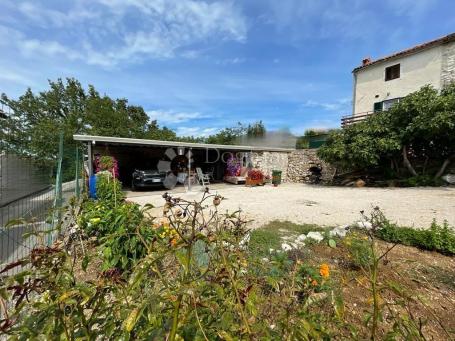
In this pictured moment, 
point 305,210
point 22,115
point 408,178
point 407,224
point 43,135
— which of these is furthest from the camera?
point 22,115

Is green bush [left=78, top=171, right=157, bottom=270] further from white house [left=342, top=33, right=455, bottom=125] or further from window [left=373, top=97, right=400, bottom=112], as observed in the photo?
window [left=373, top=97, right=400, bottom=112]

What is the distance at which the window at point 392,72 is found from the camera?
16.6m

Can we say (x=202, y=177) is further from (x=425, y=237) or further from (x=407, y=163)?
(x=425, y=237)

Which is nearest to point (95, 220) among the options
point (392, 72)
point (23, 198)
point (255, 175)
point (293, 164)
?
point (23, 198)

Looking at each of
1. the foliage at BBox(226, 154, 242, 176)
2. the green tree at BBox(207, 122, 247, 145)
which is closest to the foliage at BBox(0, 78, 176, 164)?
the green tree at BBox(207, 122, 247, 145)

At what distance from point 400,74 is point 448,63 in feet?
8.01

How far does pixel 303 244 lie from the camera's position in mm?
3891

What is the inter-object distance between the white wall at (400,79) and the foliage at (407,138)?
172 inches

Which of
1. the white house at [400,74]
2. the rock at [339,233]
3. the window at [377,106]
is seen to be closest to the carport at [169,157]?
the window at [377,106]

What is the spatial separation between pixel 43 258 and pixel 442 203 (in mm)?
9763

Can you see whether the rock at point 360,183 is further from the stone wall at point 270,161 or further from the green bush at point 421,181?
the stone wall at point 270,161

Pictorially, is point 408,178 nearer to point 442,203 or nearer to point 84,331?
point 442,203

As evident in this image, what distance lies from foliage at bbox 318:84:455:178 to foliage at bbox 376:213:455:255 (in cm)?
877

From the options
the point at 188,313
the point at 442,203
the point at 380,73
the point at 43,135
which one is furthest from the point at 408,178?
the point at 43,135
